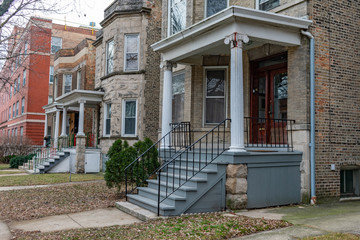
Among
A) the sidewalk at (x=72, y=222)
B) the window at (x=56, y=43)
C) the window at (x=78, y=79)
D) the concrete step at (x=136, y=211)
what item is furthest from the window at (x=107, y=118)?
the window at (x=56, y=43)

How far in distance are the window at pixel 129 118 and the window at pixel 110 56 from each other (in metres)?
2.23

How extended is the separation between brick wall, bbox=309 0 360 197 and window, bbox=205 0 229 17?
352cm

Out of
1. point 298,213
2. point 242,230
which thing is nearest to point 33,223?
point 242,230

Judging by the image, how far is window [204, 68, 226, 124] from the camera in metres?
11.1

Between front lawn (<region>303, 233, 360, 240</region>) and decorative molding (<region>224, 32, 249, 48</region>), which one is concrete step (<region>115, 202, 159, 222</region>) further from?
decorative molding (<region>224, 32, 249, 48</region>)

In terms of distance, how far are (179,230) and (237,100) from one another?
3.28m

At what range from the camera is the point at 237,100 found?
25.2 ft

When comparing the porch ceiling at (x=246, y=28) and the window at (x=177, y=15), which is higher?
the window at (x=177, y=15)

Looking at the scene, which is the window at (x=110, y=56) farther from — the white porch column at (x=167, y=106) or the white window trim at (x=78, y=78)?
the white porch column at (x=167, y=106)

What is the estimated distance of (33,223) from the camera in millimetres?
6891

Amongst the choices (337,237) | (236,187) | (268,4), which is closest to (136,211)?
(236,187)

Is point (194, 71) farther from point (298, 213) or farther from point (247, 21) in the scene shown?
point (298, 213)

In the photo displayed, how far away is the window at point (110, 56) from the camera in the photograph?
1744 cm

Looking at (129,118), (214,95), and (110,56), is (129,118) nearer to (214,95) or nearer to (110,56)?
(110,56)
